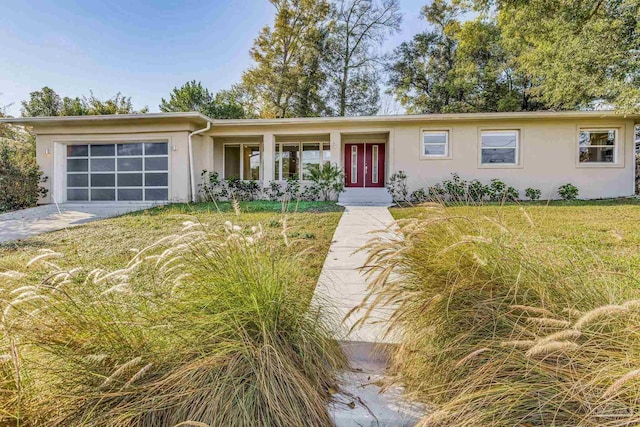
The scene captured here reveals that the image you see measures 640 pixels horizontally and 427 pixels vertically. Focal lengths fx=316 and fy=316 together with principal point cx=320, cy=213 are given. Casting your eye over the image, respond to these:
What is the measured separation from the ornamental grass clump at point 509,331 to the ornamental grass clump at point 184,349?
1.98 ft

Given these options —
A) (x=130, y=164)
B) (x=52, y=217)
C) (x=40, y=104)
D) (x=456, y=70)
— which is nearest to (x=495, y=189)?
(x=456, y=70)

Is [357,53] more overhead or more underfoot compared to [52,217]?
more overhead

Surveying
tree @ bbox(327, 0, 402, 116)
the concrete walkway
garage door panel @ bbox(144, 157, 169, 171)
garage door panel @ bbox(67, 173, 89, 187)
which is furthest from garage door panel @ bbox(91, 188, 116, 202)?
tree @ bbox(327, 0, 402, 116)

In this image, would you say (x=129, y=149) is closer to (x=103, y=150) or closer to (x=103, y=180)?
(x=103, y=150)

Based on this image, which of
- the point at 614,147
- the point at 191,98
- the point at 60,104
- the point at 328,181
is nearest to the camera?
the point at 614,147

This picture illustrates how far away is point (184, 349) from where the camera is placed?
1653 mm

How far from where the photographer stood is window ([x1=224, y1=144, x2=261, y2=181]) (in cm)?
1642

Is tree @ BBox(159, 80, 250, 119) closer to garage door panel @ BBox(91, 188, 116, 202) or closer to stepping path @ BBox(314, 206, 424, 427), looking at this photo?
garage door panel @ BBox(91, 188, 116, 202)

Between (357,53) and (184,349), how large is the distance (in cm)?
2799

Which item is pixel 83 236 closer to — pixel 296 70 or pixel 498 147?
pixel 498 147

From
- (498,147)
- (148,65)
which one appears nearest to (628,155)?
(498,147)

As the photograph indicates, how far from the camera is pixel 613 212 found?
27.8ft

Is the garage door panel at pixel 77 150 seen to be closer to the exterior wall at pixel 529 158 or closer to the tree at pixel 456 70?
the exterior wall at pixel 529 158

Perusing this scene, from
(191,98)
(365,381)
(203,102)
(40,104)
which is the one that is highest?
(191,98)
